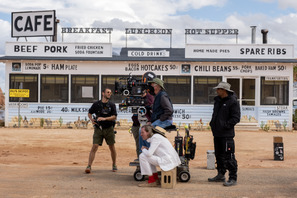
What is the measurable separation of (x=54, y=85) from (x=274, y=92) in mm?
10787

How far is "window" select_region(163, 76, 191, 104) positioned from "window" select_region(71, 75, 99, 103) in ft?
11.3

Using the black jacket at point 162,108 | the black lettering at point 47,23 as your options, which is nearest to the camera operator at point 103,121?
the black jacket at point 162,108

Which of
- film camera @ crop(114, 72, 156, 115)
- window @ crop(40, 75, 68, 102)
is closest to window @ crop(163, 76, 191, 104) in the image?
window @ crop(40, 75, 68, 102)

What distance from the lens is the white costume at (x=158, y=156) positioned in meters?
7.74

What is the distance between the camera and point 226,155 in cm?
809

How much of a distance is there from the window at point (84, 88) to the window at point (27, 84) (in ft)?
5.98

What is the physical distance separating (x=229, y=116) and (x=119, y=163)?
167 inches

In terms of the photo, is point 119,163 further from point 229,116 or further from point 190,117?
point 190,117

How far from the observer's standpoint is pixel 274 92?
21.6 meters

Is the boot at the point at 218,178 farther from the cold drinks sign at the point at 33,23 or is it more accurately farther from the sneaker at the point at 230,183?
the cold drinks sign at the point at 33,23

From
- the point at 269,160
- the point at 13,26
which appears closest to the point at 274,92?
the point at 269,160

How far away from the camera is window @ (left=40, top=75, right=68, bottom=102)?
2166 cm

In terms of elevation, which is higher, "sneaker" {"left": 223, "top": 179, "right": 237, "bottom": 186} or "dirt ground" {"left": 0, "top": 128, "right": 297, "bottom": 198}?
"sneaker" {"left": 223, "top": 179, "right": 237, "bottom": 186}

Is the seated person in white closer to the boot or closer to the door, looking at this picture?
the boot
